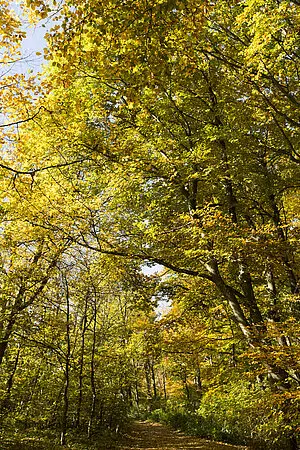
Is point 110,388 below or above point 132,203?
below

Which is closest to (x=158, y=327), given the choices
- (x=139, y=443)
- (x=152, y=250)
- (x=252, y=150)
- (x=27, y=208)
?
(x=152, y=250)

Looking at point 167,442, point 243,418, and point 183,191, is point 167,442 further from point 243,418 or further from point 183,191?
point 183,191

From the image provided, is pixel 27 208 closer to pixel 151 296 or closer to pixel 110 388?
pixel 151 296

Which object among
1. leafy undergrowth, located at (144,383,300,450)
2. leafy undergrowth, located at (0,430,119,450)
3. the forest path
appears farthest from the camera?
the forest path

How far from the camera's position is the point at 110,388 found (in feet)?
45.5

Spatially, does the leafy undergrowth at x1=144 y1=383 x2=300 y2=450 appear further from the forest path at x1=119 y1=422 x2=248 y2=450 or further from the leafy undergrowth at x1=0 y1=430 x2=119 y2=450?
the leafy undergrowth at x1=0 y1=430 x2=119 y2=450

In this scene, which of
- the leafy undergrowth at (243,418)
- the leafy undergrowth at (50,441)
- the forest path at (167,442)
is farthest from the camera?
the forest path at (167,442)

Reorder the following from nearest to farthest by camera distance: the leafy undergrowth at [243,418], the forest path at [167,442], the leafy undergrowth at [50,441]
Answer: the leafy undergrowth at [243,418]
the leafy undergrowth at [50,441]
the forest path at [167,442]

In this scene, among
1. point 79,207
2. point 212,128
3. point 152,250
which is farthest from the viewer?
point 152,250

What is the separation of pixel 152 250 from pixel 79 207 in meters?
2.04

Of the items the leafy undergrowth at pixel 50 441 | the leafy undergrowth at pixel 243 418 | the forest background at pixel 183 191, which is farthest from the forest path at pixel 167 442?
the forest background at pixel 183 191

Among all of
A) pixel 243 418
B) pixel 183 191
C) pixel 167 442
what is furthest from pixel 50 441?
pixel 183 191

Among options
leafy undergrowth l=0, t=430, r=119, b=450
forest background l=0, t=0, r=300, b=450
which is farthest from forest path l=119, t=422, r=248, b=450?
forest background l=0, t=0, r=300, b=450

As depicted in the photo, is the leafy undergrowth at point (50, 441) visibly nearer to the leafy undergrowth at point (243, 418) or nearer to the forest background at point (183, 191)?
the forest background at point (183, 191)
